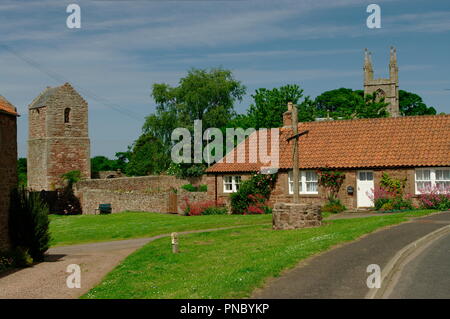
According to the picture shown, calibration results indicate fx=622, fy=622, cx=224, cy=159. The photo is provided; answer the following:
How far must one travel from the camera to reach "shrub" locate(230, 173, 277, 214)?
3959 centimetres

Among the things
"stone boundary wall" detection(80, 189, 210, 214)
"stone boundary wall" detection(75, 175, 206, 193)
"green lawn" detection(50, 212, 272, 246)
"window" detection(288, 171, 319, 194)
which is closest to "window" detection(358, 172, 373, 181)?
"window" detection(288, 171, 319, 194)

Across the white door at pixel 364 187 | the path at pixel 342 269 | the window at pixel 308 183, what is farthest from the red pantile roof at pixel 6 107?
the white door at pixel 364 187

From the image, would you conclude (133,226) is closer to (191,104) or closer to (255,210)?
(255,210)

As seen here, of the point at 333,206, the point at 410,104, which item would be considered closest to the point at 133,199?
the point at 333,206

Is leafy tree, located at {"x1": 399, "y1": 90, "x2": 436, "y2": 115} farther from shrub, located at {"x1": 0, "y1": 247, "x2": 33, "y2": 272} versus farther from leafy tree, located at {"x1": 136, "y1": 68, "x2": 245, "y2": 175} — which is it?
shrub, located at {"x1": 0, "y1": 247, "x2": 33, "y2": 272}

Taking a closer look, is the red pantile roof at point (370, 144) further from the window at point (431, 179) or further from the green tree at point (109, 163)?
the green tree at point (109, 163)

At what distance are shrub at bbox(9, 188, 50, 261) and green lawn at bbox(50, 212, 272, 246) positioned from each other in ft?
13.6

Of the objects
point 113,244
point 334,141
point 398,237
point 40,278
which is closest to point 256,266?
point 398,237

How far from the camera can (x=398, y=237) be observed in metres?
20.5

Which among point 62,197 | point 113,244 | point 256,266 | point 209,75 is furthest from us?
point 209,75

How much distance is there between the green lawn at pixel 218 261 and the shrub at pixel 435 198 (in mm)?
5947
